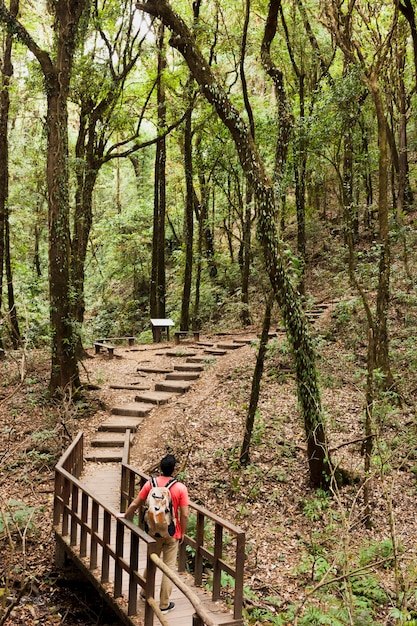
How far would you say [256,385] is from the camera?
10.3 m

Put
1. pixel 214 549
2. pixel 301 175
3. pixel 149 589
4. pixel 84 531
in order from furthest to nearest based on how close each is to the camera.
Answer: pixel 301 175, pixel 84 531, pixel 214 549, pixel 149 589

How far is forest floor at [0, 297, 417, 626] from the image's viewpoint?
688 centimetres

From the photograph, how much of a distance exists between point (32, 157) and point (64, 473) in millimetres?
17820

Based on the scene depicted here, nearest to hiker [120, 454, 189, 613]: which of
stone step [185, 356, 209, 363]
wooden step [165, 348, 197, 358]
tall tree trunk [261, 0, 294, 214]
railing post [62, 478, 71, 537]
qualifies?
railing post [62, 478, 71, 537]

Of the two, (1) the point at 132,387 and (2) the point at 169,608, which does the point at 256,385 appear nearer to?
(2) the point at 169,608

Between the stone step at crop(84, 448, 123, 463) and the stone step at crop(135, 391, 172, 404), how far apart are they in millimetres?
2526

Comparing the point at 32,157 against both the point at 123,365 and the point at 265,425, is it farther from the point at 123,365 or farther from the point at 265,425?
the point at 265,425

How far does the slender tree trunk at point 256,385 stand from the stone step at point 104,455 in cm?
255

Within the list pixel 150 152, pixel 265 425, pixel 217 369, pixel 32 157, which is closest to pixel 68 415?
pixel 265 425

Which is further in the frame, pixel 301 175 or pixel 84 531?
pixel 301 175

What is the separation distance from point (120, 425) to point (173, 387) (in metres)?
2.59

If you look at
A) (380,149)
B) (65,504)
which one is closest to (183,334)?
(380,149)

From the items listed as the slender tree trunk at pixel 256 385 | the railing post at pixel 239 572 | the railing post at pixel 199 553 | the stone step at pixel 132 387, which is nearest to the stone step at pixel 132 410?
the stone step at pixel 132 387

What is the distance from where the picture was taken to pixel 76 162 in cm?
1438
